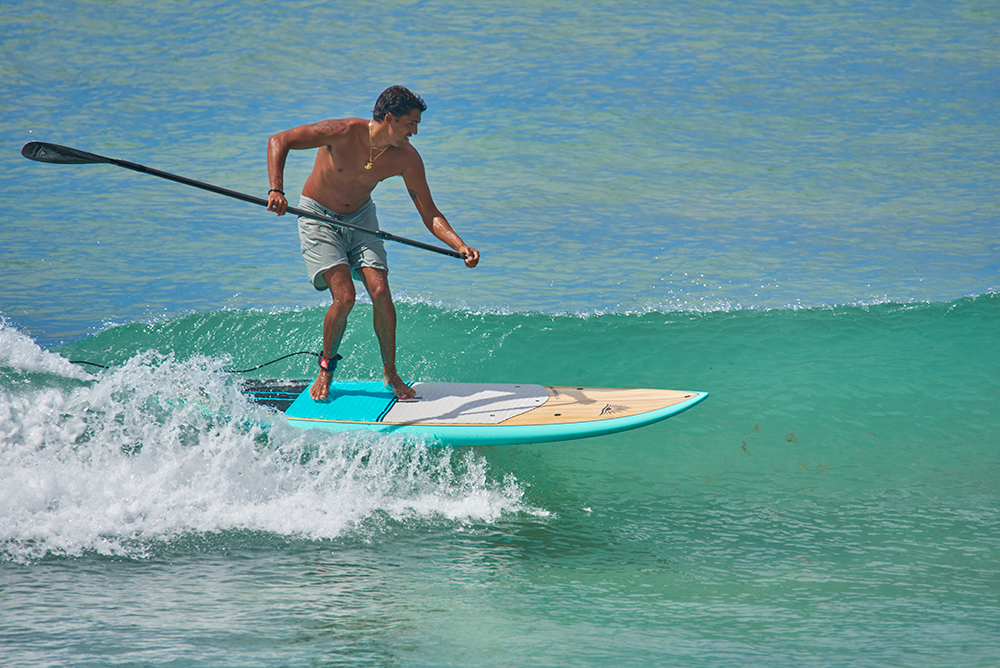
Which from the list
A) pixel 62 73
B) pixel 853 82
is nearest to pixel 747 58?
pixel 853 82

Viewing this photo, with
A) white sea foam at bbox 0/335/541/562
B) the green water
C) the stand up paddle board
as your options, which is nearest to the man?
the stand up paddle board

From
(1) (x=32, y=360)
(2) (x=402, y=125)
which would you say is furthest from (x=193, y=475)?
(1) (x=32, y=360)

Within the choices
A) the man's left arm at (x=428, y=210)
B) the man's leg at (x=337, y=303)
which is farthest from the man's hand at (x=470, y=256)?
the man's leg at (x=337, y=303)

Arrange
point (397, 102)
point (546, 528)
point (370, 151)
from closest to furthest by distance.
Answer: point (546, 528) < point (397, 102) < point (370, 151)

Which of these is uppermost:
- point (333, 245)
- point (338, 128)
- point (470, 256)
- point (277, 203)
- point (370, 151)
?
point (338, 128)

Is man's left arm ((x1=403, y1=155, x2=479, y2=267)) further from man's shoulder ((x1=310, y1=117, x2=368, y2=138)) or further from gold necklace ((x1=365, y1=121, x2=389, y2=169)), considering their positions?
man's shoulder ((x1=310, y1=117, x2=368, y2=138))

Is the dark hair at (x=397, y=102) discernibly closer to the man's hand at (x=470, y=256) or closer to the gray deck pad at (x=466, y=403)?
the man's hand at (x=470, y=256)

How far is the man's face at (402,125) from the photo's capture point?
485 cm

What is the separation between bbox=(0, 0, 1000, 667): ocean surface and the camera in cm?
350

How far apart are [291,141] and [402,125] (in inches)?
23.9

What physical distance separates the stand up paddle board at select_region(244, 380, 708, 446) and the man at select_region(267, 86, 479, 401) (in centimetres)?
20

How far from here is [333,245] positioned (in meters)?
5.12

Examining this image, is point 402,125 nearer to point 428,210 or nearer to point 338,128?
point 338,128

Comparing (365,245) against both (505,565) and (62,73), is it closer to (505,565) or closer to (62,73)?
(505,565)
